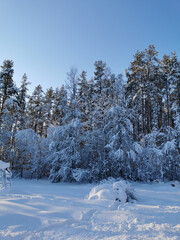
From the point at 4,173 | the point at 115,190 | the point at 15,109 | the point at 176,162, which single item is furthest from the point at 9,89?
the point at 176,162

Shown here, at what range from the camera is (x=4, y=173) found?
10180 millimetres

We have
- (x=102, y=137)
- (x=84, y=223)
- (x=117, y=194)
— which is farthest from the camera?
(x=102, y=137)

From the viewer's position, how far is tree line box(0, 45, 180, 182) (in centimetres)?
1377

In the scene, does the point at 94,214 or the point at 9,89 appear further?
the point at 9,89

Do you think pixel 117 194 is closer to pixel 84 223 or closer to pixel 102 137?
pixel 84 223

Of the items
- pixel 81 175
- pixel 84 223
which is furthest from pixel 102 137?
pixel 84 223

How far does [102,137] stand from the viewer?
14977 millimetres

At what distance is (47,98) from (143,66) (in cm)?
1747

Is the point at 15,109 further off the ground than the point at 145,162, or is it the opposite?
the point at 15,109

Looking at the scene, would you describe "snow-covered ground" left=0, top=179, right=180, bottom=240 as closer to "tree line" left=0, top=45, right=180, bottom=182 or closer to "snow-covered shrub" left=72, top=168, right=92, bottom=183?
"snow-covered shrub" left=72, top=168, right=92, bottom=183

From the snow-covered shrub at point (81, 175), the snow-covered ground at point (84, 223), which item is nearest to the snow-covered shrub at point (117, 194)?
the snow-covered ground at point (84, 223)

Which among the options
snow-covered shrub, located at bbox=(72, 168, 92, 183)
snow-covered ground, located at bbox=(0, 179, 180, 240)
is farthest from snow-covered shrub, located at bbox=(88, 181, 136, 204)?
snow-covered shrub, located at bbox=(72, 168, 92, 183)

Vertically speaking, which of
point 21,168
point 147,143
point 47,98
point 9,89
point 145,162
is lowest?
point 21,168

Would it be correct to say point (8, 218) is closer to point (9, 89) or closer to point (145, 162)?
point (145, 162)
